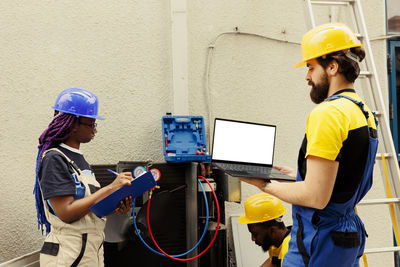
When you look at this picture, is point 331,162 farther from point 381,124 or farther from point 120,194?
point 381,124

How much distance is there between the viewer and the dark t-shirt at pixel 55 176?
1.74 m

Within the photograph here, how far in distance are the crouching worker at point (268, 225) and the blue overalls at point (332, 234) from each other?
756 millimetres

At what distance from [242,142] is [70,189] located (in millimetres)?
1044

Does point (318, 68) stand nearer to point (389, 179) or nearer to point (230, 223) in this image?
point (389, 179)

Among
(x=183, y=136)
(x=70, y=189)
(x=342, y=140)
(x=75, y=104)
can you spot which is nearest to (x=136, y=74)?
(x=183, y=136)

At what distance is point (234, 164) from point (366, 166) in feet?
2.60

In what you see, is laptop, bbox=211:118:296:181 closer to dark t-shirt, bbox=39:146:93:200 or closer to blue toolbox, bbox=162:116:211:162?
blue toolbox, bbox=162:116:211:162

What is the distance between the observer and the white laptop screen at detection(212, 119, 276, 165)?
227 cm

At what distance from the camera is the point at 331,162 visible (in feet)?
4.59

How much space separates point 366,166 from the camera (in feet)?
4.88

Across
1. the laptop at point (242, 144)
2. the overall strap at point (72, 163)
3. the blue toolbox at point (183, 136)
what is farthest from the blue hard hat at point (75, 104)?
the blue toolbox at point (183, 136)

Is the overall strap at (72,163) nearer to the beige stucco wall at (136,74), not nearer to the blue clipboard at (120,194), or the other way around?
the blue clipboard at (120,194)

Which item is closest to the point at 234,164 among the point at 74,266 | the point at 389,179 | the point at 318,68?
the point at 318,68

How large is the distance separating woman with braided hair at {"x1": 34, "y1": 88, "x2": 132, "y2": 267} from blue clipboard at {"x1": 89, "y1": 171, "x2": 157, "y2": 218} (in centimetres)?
3
